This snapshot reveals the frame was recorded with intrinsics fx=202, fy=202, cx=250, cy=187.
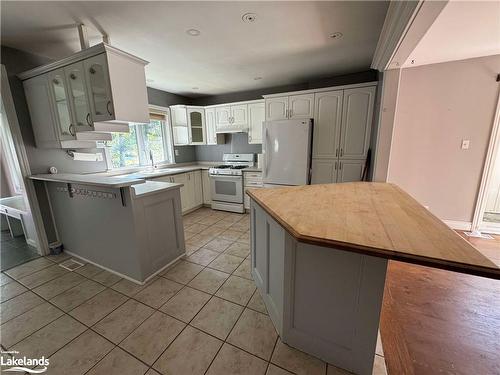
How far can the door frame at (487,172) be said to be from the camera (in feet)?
9.04

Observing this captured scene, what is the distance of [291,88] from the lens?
396cm

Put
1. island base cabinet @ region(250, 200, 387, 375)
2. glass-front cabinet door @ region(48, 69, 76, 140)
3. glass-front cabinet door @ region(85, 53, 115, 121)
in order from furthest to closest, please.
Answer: glass-front cabinet door @ region(48, 69, 76, 140), glass-front cabinet door @ region(85, 53, 115, 121), island base cabinet @ region(250, 200, 387, 375)

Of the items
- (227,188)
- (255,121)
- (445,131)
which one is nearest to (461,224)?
(445,131)

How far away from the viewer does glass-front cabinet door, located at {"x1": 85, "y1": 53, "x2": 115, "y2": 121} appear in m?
1.86

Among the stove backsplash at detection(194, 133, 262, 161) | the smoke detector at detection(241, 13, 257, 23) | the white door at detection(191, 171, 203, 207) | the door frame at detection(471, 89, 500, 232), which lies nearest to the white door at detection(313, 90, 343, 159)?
the stove backsplash at detection(194, 133, 262, 161)

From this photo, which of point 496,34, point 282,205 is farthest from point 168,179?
point 496,34

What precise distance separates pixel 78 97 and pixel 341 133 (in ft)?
11.1

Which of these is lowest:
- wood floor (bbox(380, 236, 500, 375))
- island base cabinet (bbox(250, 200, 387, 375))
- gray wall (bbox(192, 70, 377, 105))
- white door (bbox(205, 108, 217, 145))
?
wood floor (bbox(380, 236, 500, 375))

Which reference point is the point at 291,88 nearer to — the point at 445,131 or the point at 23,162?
the point at 445,131

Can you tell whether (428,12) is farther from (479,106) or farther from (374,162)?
(479,106)

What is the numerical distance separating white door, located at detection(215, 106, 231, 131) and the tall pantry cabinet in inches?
70.3

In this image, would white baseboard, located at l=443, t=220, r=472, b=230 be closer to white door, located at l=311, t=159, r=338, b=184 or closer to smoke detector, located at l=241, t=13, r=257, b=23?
white door, located at l=311, t=159, r=338, b=184

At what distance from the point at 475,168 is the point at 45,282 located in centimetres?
559

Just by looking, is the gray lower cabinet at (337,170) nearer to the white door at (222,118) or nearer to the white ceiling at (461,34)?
the white ceiling at (461,34)
